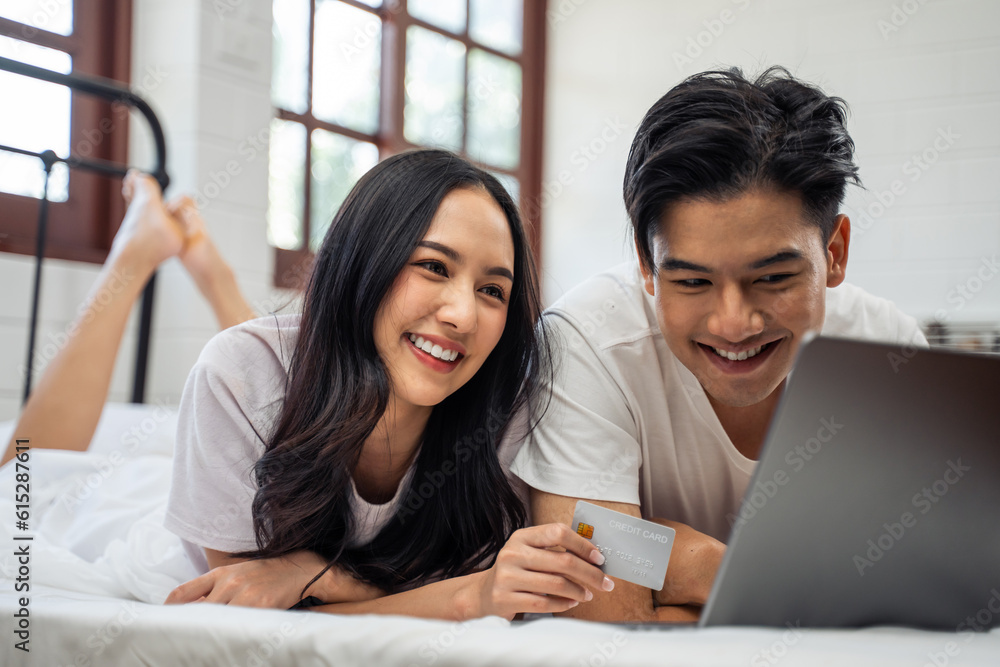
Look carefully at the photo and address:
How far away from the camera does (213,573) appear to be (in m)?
0.95

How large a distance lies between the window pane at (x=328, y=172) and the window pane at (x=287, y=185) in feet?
0.15

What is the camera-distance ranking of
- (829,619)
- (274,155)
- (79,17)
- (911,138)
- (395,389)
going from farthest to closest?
(911,138)
(274,155)
(79,17)
(395,389)
(829,619)

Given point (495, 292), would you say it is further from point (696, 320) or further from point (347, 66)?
point (347, 66)

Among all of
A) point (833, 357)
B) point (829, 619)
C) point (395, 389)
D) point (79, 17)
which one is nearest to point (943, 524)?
point (829, 619)

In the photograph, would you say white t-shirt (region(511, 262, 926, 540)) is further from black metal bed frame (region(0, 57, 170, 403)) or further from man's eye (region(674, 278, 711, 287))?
black metal bed frame (region(0, 57, 170, 403))

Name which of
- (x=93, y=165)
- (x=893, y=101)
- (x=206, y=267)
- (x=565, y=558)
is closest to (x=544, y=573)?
(x=565, y=558)

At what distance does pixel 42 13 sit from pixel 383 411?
1741 millimetres

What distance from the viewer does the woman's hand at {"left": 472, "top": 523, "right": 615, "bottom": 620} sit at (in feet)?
2.59

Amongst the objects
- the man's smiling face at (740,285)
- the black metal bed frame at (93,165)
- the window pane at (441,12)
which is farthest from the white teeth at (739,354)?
the window pane at (441,12)

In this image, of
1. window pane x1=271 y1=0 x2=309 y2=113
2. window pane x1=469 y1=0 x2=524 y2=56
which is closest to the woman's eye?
window pane x1=271 y1=0 x2=309 y2=113

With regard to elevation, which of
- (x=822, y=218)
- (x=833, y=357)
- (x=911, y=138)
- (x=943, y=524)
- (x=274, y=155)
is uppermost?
(x=911, y=138)

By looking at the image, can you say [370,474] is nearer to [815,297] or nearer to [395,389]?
[395,389]

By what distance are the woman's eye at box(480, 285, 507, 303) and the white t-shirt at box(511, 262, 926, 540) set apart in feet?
0.26

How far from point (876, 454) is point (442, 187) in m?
0.64
